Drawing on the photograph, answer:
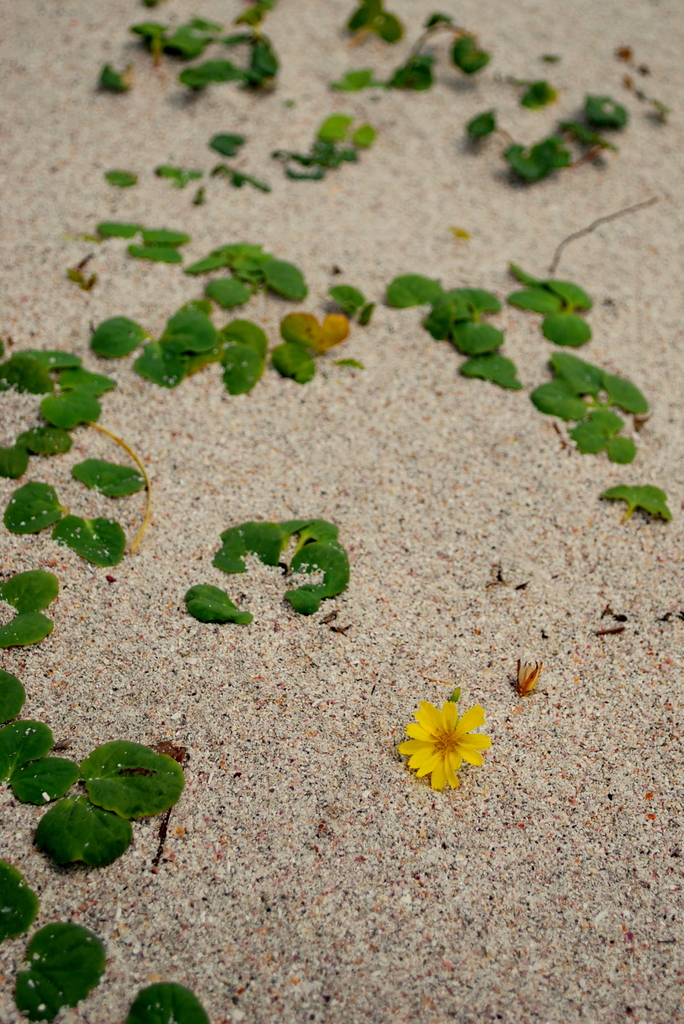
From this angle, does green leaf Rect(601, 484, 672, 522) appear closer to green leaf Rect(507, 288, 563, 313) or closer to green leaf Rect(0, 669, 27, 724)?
green leaf Rect(507, 288, 563, 313)

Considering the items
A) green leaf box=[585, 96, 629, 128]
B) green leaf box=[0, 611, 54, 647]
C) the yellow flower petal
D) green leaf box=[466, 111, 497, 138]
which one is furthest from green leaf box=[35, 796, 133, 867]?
green leaf box=[585, 96, 629, 128]

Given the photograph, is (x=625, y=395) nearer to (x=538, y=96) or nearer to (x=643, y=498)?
(x=643, y=498)

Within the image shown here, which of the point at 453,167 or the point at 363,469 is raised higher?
the point at 453,167

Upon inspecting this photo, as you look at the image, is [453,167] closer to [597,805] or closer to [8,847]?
[597,805]

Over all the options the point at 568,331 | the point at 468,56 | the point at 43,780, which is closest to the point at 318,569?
the point at 43,780

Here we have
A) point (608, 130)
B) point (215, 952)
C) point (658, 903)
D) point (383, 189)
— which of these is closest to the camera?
point (215, 952)

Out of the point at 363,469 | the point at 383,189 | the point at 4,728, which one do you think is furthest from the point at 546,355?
the point at 4,728
